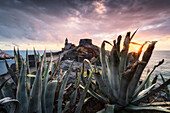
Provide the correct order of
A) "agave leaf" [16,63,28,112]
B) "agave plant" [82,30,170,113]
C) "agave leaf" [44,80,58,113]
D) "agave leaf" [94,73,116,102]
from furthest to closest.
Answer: "agave leaf" [94,73,116,102] → "agave plant" [82,30,170,113] → "agave leaf" [44,80,58,113] → "agave leaf" [16,63,28,112]

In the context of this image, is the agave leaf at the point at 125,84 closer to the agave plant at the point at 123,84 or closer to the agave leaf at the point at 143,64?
the agave plant at the point at 123,84

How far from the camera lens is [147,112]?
1.13 meters

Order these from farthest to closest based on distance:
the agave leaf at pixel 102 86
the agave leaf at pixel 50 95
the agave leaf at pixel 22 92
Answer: the agave leaf at pixel 102 86 < the agave leaf at pixel 50 95 < the agave leaf at pixel 22 92

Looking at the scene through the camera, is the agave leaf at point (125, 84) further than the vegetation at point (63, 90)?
Yes

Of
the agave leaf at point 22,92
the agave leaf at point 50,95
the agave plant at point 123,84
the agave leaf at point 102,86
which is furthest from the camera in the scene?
the agave leaf at point 102,86

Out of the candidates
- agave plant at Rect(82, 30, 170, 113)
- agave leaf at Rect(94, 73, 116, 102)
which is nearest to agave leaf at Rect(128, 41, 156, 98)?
agave plant at Rect(82, 30, 170, 113)

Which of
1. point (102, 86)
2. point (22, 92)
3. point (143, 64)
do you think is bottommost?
point (102, 86)

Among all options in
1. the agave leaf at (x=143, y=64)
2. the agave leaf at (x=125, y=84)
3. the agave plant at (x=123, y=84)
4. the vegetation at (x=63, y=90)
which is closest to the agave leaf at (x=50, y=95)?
the vegetation at (x=63, y=90)

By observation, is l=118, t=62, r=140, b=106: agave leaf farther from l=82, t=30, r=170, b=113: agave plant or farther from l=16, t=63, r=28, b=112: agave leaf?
l=16, t=63, r=28, b=112: agave leaf

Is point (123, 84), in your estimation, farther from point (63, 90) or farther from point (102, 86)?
point (63, 90)

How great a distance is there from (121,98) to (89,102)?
1.78ft

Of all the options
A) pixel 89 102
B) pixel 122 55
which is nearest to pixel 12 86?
pixel 89 102

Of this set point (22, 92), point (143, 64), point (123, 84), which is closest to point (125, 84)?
point (123, 84)

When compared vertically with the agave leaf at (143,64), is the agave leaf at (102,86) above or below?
below
